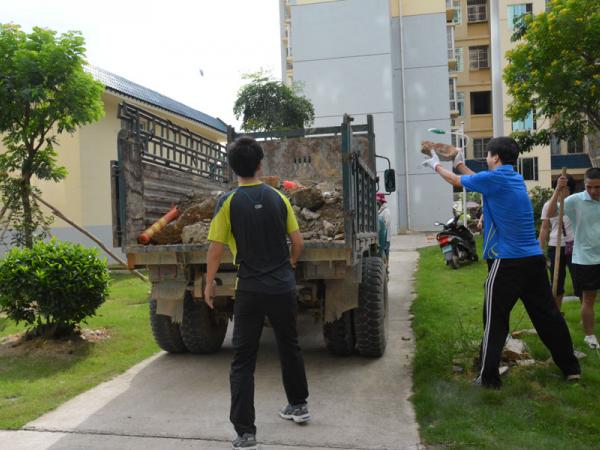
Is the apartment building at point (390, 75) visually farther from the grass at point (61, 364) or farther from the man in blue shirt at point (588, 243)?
the man in blue shirt at point (588, 243)

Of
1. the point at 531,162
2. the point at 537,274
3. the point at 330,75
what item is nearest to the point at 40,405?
the point at 537,274

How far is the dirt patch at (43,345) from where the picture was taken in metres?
5.88

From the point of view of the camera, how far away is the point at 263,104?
56.2ft

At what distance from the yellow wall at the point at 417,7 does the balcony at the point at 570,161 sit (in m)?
11.8

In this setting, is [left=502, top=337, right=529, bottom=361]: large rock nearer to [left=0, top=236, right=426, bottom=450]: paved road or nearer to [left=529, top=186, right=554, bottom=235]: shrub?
[left=0, top=236, right=426, bottom=450]: paved road

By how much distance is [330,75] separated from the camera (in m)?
26.6

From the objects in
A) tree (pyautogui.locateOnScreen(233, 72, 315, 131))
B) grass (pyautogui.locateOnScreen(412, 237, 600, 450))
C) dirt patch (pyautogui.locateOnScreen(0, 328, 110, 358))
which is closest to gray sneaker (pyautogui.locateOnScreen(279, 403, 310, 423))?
grass (pyautogui.locateOnScreen(412, 237, 600, 450))

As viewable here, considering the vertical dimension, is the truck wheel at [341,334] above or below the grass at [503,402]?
above

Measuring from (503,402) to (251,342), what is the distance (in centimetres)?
180

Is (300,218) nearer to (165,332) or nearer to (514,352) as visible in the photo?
(165,332)

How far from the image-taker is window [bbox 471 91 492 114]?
36062 millimetres

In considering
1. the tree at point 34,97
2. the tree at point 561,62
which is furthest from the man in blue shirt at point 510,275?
the tree at point 561,62

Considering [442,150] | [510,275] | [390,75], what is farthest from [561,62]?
[390,75]

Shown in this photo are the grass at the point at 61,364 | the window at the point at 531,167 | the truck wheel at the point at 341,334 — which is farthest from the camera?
the window at the point at 531,167
